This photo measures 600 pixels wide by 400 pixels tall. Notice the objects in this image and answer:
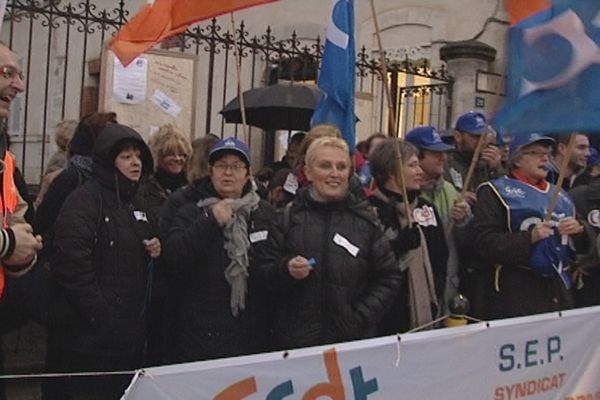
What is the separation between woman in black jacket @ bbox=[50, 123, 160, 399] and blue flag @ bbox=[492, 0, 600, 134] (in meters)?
1.94

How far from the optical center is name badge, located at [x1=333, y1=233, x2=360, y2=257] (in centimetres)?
438

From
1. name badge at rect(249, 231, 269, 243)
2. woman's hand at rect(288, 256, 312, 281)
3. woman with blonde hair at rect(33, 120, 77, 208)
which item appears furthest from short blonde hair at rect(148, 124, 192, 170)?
woman's hand at rect(288, 256, 312, 281)

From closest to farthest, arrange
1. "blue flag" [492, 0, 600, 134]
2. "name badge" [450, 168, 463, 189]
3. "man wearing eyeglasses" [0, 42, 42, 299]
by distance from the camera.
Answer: "man wearing eyeglasses" [0, 42, 42, 299] < "blue flag" [492, 0, 600, 134] < "name badge" [450, 168, 463, 189]

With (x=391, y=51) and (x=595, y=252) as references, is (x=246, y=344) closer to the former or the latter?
(x=595, y=252)

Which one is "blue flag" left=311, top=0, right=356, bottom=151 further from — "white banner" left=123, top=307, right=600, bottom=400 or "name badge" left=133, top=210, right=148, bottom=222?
"white banner" left=123, top=307, right=600, bottom=400

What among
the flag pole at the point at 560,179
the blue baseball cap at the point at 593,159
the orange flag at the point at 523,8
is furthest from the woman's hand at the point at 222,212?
the blue baseball cap at the point at 593,159

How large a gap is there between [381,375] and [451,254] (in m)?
1.60

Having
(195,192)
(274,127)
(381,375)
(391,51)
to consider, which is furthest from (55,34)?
(381,375)

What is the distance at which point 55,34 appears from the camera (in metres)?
17.7

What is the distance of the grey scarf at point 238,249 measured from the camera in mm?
4504

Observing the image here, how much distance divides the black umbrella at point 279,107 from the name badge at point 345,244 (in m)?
4.18

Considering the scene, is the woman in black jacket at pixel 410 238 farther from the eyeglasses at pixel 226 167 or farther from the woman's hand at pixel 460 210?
the eyeglasses at pixel 226 167

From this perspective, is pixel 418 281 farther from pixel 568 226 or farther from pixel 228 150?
pixel 228 150

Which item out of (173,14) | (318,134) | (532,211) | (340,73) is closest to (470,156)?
(340,73)
